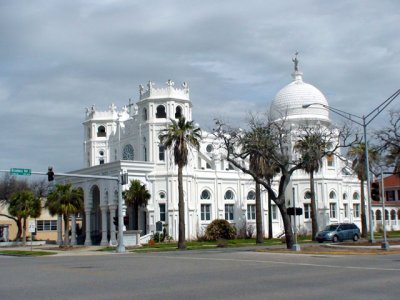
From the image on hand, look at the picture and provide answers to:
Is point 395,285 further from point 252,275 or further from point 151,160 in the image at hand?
point 151,160

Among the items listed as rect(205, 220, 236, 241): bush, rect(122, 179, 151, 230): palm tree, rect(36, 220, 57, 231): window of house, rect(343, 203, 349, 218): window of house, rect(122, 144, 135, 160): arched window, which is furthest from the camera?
rect(36, 220, 57, 231): window of house

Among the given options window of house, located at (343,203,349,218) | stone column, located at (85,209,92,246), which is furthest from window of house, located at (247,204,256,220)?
stone column, located at (85,209,92,246)

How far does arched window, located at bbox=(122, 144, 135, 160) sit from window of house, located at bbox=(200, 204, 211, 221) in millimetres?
10690

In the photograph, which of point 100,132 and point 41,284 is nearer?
point 41,284

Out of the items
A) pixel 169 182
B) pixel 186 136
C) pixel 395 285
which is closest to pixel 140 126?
pixel 169 182

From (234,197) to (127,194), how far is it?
15.8 metres

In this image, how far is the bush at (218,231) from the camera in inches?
2340

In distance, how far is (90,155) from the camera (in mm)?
76562

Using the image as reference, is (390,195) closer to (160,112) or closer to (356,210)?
(356,210)

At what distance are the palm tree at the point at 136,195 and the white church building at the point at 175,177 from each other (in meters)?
2.16

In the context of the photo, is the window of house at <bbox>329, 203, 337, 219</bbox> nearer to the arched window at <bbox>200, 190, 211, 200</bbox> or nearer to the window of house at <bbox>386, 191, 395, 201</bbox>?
the arched window at <bbox>200, 190, 211, 200</bbox>

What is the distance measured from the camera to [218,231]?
2338 inches

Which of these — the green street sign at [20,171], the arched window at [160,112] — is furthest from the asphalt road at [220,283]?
the arched window at [160,112]

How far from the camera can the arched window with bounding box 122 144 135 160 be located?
69188 mm
